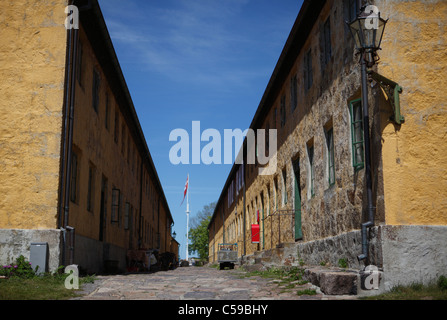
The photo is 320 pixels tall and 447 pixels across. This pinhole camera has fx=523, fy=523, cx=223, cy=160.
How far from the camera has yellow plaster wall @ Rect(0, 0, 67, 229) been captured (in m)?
10.5

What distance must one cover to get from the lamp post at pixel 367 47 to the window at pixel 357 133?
1136 mm

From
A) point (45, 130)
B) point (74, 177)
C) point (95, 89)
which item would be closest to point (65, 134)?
point (45, 130)

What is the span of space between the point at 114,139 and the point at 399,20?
12496mm

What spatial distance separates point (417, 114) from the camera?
834cm

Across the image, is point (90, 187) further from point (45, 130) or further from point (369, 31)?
point (369, 31)

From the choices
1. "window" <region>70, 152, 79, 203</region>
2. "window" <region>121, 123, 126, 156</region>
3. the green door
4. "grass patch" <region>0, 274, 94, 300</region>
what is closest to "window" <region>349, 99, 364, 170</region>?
the green door

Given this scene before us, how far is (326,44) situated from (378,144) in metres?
5.09

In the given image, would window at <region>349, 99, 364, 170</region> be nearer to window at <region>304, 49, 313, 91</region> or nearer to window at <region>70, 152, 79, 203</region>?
window at <region>304, 49, 313, 91</region>

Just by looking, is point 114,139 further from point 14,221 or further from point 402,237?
point 402,237

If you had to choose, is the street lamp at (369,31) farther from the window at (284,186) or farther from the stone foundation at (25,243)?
the window at (284,186)

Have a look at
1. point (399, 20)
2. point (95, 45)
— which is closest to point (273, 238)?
point (95, 45)
